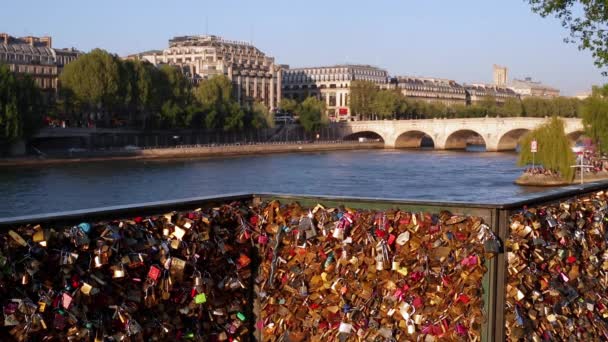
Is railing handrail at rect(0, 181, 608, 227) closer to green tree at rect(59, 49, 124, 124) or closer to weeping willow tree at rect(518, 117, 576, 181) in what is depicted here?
weeping willow tree at rect(518, 117, 576, 181)

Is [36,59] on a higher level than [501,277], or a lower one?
higher

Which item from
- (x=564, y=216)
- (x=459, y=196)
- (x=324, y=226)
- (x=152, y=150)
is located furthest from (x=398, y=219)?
(x=152, y=150)

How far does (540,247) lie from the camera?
2871mm

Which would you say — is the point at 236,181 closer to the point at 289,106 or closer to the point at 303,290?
the point at 303,290

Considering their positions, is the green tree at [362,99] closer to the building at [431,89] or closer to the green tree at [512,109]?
the green tree at [512,109]

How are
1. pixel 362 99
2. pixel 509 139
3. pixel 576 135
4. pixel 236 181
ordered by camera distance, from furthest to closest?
pixel 362 99
pixel 509 139
pixel 576 135
pixel 236 181

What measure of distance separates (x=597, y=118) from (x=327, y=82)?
172 feet

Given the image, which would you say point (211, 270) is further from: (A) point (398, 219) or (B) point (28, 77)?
(B) point (28, 77)

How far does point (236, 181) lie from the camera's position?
81.0 ft

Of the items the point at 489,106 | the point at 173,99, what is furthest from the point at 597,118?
the point at 489,106

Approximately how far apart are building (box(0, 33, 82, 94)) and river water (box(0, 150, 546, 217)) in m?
15.1

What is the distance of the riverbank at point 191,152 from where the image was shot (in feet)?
101

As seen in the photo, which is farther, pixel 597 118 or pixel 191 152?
pixel 191 152

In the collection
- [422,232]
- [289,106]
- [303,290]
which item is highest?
[289,106]
